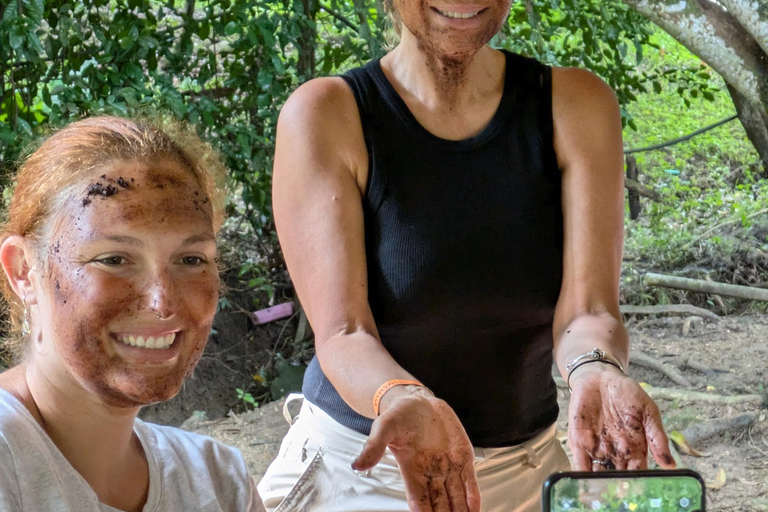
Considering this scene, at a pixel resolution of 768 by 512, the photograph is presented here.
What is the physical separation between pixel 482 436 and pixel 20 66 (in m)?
2.60

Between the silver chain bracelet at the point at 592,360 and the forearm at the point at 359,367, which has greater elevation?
the forearm at the point at 359,367

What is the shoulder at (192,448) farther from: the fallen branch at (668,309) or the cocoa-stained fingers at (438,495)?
the fallen branch at (668,309)

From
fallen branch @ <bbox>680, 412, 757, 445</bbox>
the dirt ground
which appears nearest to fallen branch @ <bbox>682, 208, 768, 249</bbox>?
the dirt ground

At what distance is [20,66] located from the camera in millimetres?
3502

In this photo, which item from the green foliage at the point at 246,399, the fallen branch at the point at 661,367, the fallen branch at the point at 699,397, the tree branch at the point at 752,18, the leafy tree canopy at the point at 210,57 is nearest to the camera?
the tree branch at the point at 752,18

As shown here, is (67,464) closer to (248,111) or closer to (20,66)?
(20,66)

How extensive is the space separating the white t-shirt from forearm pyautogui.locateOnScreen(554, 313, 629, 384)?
0.60 meters

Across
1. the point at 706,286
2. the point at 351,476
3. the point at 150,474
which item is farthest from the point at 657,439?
the point at 706,286

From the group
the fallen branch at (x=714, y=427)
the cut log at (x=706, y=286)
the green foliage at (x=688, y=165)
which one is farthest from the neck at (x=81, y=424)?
the green foliage at (x=688, y=165)

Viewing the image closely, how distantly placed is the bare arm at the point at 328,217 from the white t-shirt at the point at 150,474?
0.25 m

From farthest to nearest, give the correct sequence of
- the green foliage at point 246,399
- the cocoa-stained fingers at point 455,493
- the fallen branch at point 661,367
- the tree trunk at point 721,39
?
the fallen branch at point 661,367 → the green foliage at point 246,399 → the tree trunk at point 721,39 → the cocoa-stained fingers at point 455,493

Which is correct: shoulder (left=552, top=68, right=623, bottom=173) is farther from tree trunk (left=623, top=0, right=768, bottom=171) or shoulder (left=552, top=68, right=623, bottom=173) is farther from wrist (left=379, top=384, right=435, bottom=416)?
tree trunk (left=623, top=0, right=768, bottom=171)

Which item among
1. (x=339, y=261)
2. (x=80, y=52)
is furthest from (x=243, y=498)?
(x=80, y=52)

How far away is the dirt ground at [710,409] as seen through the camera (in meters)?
3.55
